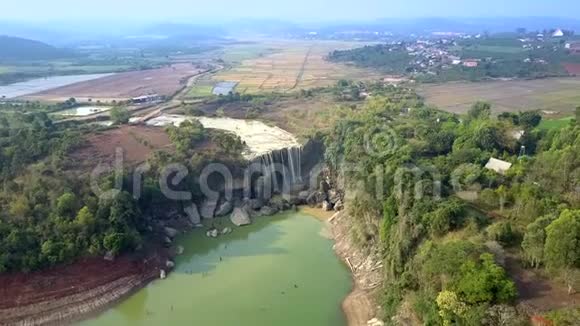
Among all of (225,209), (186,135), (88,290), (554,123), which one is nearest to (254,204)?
(225,209)

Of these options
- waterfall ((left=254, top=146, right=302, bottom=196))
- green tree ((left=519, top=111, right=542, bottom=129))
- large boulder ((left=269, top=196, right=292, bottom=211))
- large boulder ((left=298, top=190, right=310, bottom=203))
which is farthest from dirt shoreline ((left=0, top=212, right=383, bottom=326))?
green tree ((left=519, top=111, right=542, bottom=129))

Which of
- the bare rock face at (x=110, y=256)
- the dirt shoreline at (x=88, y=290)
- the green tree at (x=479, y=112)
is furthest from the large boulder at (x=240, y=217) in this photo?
the green tree at (x=479, y=112)

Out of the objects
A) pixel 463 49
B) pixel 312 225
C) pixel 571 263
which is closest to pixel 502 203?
pixel 571 263

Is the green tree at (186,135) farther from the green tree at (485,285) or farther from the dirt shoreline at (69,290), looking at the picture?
the green tree at (485,285)

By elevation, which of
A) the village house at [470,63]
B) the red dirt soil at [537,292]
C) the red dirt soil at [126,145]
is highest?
the red dirt soil at [126,145]

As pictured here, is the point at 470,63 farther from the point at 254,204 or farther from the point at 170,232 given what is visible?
the point at 170,232

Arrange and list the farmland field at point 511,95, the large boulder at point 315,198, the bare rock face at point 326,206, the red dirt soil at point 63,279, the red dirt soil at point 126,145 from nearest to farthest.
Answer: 1. the red dirt soil at point 63,279
2. the bare rock face at point 326,206
3. the red dirt soil at point 126,145
4. the large boulder at point 315,198
5. the farmland field at point 511,95

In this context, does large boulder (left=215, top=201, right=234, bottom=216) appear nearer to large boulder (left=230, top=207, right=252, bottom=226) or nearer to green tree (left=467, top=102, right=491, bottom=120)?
large boulder (left=230, top=207, right=252, bottom=226)
